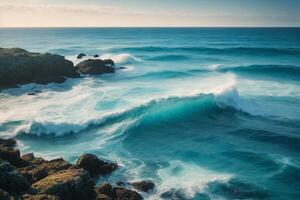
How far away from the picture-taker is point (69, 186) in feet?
36.3

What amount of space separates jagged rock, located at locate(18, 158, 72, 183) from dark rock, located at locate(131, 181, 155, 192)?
276 centimetres

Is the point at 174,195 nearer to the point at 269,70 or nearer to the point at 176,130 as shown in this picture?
the point at 176,130

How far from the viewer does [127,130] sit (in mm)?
21047

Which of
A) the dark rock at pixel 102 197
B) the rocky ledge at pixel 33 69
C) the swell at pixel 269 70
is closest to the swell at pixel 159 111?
the dark rock at pixel 102 197

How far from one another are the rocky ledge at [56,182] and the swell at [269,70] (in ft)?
104

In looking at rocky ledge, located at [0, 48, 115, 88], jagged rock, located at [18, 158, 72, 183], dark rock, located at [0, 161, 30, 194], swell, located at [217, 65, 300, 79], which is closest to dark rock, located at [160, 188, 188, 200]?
jagged rock, located at [18, 158, 72, 183]

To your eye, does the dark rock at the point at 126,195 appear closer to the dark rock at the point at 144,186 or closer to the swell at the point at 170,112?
the dark rock at the point at 144,186

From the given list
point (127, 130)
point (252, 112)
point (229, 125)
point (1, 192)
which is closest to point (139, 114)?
point (127, 130)

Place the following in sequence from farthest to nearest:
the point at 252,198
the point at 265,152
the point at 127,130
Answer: the point at 127,130, the point at 265,152, the point at 252,198

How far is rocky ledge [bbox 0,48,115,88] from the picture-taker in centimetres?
3231

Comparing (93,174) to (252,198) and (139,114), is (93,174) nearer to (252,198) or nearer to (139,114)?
(252,198)

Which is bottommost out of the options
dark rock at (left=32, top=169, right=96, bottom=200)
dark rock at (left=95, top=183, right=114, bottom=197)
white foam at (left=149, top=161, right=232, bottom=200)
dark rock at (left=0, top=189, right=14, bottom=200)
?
white foam at (left=149, top=161, right=232, bottom=200)

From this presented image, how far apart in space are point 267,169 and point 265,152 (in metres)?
1.91

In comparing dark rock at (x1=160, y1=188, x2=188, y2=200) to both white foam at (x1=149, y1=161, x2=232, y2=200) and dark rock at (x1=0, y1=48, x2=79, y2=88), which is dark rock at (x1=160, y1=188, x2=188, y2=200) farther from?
dark rock at (x1=0, y1=48, x2=79, y2=88)
